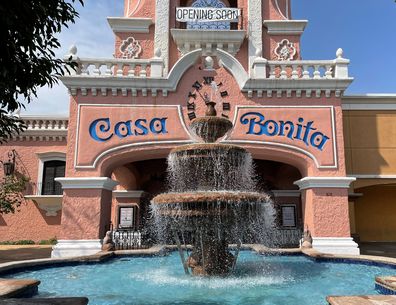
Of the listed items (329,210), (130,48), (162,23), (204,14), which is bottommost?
(329,210)

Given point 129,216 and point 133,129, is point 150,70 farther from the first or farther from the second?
point 129,216

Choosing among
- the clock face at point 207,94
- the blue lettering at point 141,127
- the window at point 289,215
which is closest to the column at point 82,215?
the blue lettering at point 141,127

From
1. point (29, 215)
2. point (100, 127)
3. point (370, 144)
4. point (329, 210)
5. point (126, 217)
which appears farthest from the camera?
point (29, 215)

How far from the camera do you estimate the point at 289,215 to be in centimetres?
1405

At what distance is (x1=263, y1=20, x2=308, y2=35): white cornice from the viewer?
1483 centimetres

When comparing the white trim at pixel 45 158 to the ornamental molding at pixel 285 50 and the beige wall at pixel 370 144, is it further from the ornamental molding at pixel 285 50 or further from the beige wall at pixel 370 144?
the beige wall at pixel 370 144

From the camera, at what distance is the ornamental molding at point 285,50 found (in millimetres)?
14945

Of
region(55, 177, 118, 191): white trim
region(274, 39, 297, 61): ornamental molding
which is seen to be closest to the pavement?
region(55, 177, 118, 191): white trim

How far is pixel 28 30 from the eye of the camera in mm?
4695

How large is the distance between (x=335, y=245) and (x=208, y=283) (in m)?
6.28

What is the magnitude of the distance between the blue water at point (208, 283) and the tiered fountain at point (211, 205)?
1.80 ft

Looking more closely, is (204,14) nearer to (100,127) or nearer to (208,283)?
(100,127)

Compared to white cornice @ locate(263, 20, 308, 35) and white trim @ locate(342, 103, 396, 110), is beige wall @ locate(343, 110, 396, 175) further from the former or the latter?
white cornice @ locate(263, 20, 308, 35)

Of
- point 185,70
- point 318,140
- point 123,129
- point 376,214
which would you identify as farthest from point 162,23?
point 376,214
